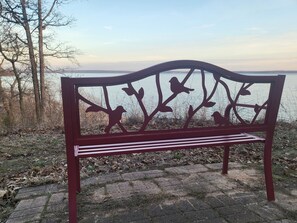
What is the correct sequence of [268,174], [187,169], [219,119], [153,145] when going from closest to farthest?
[153,145]
[219,119]
[268,174]
[187,169]

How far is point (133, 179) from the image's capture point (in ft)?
10.6

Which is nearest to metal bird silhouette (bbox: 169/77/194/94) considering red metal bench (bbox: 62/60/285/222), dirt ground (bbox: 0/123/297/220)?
red metal bench (bbox: 62/60/285/222)

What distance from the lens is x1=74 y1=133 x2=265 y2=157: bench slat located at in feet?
7.81

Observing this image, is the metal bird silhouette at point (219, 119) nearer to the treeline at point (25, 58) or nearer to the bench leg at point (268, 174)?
the bench leg at point (268, 174)

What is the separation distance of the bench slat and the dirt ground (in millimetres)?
813

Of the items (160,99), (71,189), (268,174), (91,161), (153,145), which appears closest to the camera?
(71,189)

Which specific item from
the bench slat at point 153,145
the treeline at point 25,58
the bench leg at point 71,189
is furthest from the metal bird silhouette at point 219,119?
the treeline at point 25,58

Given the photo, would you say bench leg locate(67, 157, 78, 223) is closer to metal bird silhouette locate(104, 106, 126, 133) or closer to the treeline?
metal bird silhouette locate(104, 106, 126, 133)

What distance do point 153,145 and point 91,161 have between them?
1.61m

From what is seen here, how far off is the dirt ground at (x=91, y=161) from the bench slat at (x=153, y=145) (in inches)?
32.0

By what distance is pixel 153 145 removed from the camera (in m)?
2.56

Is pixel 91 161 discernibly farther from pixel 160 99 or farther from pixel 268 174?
pixel 268 174

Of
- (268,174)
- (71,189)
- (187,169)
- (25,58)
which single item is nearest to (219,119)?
(268,174)

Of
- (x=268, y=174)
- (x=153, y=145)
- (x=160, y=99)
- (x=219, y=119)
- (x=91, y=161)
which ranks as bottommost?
(x=91, y=161)
